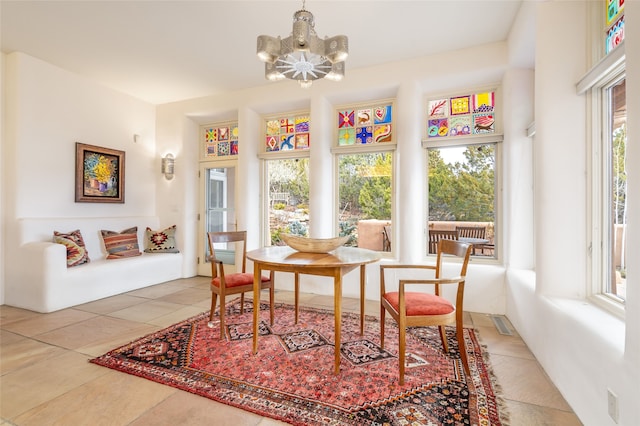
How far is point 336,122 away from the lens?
13.7ft

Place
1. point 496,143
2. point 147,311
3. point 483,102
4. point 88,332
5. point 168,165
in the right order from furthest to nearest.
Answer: point 168,165
point 483,102
point 496,143
point 147,311
point 88,332

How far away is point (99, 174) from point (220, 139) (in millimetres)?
1799

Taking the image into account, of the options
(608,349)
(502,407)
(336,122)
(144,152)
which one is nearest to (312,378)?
(502,407)

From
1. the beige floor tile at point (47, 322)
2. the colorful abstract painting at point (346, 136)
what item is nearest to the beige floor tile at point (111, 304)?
the beige floor tile at point (47, 322)

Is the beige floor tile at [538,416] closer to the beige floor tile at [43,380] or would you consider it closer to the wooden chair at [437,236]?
the wooden chair at [437,236]

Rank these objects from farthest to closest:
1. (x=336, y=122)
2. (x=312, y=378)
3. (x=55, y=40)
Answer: (x=336, y=122) < (x=55, y=40) < (x=312, y=378)

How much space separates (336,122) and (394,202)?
1.38m

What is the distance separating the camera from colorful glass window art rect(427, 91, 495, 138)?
3467 millimetres

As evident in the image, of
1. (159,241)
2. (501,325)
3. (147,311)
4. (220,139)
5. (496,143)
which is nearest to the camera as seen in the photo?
(501,325)

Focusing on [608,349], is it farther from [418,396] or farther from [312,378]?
[312,378]

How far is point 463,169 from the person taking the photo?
3.55m

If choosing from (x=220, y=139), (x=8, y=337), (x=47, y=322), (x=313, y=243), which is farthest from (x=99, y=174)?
(x=313, y=243)

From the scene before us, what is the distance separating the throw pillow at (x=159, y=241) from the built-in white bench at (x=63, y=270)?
0.30 metres

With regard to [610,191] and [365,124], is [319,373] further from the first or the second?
[365,124]
